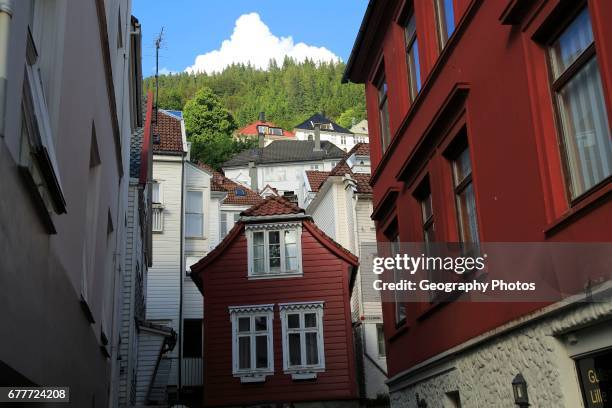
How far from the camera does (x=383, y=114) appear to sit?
1452 centimetres

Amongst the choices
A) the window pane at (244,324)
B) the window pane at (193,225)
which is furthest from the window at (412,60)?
the window pane at (193,225)

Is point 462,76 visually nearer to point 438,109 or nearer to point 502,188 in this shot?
point 438,109

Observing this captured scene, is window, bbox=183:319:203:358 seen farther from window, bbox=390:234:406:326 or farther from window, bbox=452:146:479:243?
window, bbox=452:146:479:243

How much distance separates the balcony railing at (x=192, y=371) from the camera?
2702 cm

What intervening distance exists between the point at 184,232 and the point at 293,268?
8.55 metres

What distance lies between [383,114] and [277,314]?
986 cm

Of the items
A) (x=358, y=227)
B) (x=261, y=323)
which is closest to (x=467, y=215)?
(x=261, y=323)

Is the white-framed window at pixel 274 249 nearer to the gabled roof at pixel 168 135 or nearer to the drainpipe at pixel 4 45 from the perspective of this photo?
the gabled roof at pixel 168 135

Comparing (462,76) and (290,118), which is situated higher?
(290,118)

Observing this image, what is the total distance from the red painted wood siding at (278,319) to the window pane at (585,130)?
16280 mm

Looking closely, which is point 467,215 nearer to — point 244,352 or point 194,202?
point 244,352

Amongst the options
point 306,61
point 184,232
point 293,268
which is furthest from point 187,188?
point 306,61

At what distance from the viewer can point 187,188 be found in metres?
32.2

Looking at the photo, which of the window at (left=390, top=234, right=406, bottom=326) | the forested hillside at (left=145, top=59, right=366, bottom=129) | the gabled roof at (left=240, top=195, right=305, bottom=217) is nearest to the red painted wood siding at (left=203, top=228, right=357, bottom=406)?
the gabled roof at (left=240, top=195, right=305, bottom=217)
